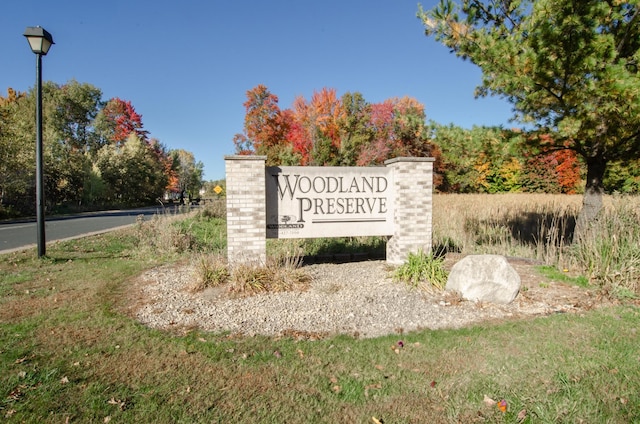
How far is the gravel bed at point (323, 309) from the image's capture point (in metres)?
4.29

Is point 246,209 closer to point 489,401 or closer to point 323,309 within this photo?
point 323,309

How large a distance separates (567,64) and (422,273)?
395 centimetres

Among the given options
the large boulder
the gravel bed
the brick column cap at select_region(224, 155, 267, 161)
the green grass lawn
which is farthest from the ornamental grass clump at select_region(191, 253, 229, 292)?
the large boulder

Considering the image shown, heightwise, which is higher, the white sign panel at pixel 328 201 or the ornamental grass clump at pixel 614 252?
the white sign panel at pixel 328 201

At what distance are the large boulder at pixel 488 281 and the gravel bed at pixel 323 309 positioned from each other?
0.15 metres

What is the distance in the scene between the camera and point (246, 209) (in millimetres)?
6293

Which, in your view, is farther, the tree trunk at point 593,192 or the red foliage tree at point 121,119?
the red foliage tree at point 121,119

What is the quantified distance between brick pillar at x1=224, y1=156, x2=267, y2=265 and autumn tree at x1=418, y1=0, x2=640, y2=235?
165 inches

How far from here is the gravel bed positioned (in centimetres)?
429

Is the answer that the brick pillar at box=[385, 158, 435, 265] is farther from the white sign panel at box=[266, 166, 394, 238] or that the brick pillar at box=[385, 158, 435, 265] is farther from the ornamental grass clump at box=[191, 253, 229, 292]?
the ornamental grass clump at box=[191, 253, 229, 292]

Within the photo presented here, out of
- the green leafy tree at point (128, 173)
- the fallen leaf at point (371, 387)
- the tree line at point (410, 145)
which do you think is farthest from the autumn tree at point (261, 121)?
the fallen leaf at point (371, 387)

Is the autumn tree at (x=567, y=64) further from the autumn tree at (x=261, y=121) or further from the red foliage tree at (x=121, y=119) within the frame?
the red foliage tree at (x=121, y=119)

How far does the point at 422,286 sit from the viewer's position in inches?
226

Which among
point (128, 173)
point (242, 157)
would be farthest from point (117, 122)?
point (242, 157)
